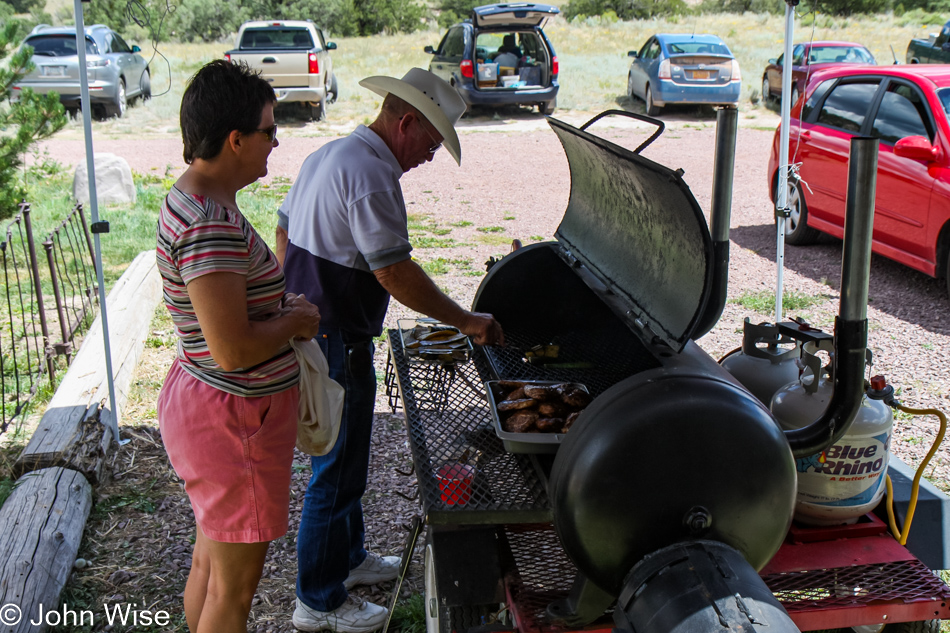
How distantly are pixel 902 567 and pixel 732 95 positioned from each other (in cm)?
1458

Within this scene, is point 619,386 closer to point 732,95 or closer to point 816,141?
point 816,141

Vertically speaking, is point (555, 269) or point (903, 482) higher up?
point (555, 269)

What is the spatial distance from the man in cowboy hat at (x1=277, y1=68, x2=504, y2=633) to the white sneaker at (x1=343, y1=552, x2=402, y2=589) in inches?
8.1

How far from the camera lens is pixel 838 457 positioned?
7.99 feet

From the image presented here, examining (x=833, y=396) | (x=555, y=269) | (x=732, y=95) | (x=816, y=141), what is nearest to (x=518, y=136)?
(x=732, y=95)

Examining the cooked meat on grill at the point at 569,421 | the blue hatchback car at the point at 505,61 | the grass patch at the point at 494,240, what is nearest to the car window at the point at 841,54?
the blue hatchback car at the point at 505,61

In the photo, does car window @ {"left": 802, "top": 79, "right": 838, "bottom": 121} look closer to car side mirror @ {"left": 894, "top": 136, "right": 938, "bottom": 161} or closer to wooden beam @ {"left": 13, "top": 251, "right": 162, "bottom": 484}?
car side mirror @ {"left": 894, "top": 136, "right": 938, "bottom": 161}

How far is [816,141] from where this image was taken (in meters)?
7.43

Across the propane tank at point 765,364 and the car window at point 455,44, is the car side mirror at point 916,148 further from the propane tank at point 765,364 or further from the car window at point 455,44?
the car window at point 455,44

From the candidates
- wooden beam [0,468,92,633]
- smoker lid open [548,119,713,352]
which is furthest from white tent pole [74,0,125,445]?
smoker lid open [548,119,713,352]

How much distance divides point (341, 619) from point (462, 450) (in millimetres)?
1021

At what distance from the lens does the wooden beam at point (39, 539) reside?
2.85 meters

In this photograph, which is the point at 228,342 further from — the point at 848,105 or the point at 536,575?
the point at 848,105

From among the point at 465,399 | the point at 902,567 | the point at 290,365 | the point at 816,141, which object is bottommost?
the point at 902,567
